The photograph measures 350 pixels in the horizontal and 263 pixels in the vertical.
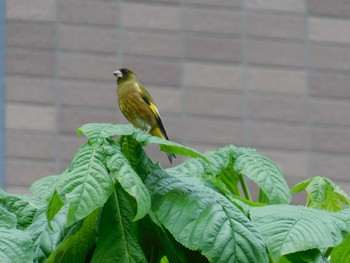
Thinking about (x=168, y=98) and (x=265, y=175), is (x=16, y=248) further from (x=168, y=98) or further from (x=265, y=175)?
(x=168, y=98)

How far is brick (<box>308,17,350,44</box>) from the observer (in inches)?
204

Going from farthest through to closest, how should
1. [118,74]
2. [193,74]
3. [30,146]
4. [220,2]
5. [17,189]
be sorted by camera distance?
[220,2] < [193,74] < [30,146] < [17,189] < [118,74]

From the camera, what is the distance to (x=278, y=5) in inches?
203

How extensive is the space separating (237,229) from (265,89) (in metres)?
3.86

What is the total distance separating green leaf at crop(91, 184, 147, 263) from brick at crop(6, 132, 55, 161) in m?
3.49

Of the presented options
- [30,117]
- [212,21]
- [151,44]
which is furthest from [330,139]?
[30,117]

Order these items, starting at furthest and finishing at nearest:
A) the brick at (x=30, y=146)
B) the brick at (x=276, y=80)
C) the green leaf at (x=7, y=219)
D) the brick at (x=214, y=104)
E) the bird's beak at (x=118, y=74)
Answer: the brick at (x=276, y=80), the brick at (x=214, y=104), the brick at (x=30, y=146), the bird's beak at (x=118, y=74), the green leaf at (x=7, y=219)

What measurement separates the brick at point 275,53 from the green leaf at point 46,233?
382 cm

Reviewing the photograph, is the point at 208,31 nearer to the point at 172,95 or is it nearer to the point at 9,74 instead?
the point at 172,95

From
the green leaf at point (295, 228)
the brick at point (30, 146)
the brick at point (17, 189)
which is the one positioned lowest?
the brick at point (17, 189)

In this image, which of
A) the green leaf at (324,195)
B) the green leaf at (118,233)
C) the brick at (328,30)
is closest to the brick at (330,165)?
the brick at (328,30)

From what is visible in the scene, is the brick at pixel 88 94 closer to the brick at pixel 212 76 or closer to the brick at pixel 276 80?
the brick at pixel 212 76

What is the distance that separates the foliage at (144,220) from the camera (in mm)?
1200

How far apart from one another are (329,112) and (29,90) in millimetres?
1284
